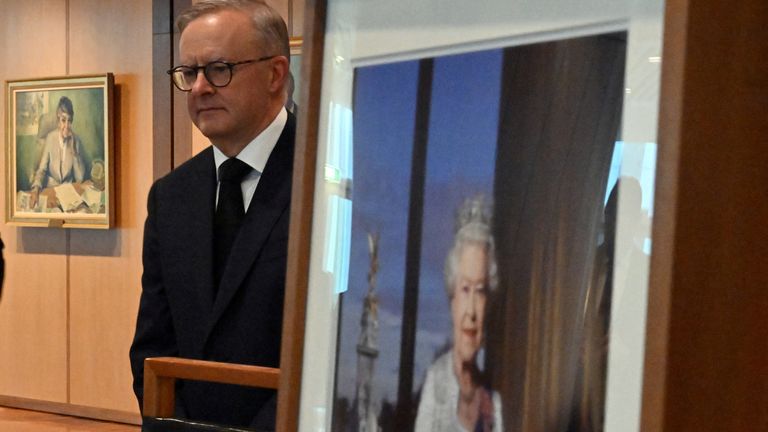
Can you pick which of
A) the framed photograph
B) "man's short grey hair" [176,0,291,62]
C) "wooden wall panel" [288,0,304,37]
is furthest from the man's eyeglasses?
Answer: the framed photograph

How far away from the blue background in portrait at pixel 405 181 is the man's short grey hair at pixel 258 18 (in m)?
1.22

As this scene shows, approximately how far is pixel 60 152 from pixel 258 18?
23.0ft

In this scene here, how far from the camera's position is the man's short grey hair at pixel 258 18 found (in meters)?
2.20

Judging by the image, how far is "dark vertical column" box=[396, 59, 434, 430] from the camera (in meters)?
1.00

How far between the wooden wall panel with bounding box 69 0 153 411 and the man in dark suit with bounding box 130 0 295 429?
6353 mm

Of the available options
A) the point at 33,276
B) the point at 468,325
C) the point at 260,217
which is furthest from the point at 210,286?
the point at 33,276

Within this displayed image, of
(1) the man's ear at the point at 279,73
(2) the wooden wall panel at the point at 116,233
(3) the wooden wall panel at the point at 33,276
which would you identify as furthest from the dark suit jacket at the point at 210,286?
(3) the wooden wall panel at the point at 33,276

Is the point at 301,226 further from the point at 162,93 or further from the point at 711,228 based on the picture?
the point at 162,93

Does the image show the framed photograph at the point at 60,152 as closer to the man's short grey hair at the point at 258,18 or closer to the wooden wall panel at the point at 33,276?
the wooden wall panel at the point at 33,276

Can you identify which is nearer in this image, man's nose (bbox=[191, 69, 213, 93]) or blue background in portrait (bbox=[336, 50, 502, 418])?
blue background in portrait (bbox=[336, 50, 502, 418])

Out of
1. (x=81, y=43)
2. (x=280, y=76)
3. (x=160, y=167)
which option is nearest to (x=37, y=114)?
(x=81, y=43)

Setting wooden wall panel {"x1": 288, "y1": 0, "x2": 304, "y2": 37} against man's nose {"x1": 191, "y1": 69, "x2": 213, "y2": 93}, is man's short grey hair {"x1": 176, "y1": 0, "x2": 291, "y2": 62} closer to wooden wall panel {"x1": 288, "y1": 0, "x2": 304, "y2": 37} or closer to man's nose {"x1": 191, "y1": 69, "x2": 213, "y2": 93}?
man's nose {"x1": 191, "y1": 69, "x2": 213, "y2": 93}

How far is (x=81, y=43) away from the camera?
29.4ft

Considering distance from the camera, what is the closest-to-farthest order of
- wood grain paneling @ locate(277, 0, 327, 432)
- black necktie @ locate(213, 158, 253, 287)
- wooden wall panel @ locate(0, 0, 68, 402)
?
wood grain paneling @ locate(277, 0, 327, 432) < black necktie @ locate(213, 158, 253, 287) < wooden wall panel @ locate(0, 0, 68, 402)
